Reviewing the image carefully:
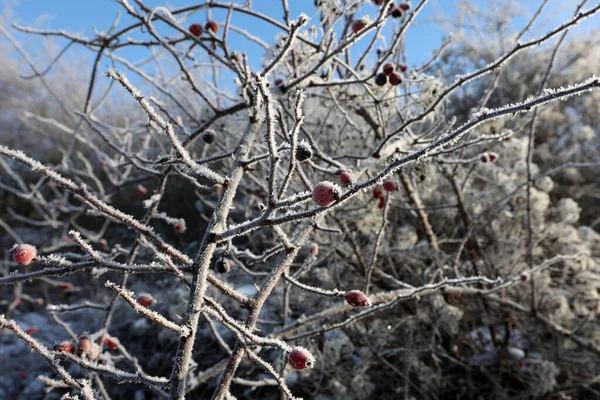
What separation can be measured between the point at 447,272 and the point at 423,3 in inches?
70.9

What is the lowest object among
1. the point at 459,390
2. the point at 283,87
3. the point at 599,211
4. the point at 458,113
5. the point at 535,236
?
the point at 459,390

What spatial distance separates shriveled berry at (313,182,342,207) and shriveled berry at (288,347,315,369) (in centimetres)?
24

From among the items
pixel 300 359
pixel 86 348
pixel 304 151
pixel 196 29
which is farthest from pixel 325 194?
pixel 196 29

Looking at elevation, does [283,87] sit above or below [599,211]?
below

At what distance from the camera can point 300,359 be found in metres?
0.67

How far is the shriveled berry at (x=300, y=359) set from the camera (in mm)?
669

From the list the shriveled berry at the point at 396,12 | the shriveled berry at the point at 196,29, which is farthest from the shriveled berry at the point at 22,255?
the shriveled berry at the point at 396,12

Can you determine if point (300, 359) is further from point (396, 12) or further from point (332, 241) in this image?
point (332, 241)

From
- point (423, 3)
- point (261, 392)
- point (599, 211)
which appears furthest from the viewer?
point (599, 211)

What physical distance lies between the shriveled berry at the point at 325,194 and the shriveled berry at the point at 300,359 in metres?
0.24

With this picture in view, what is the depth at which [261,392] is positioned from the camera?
281 cm

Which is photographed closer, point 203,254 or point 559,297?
point 203,254

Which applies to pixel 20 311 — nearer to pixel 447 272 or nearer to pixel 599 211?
pixel 447 272

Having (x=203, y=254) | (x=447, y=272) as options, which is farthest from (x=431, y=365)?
(x=203, y=254)
